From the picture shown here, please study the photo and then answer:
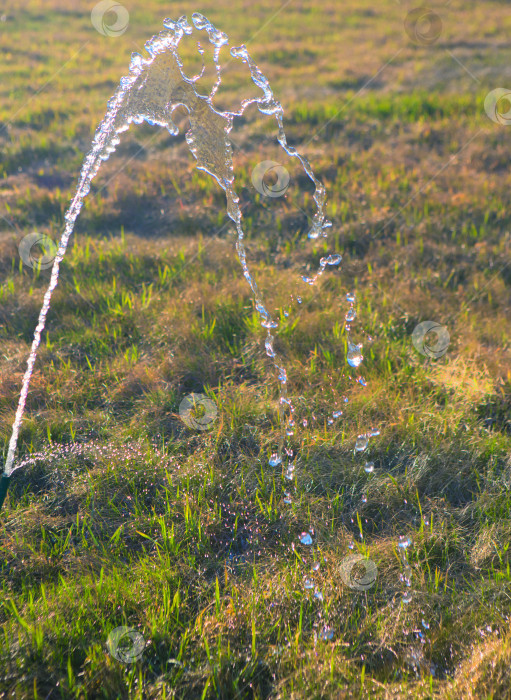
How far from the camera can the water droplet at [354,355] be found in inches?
116

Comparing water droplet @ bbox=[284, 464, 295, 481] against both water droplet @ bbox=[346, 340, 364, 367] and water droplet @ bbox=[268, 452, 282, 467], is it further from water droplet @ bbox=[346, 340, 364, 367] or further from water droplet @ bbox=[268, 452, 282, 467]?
water droplet @ bbox=[346, 340, 364, 367]

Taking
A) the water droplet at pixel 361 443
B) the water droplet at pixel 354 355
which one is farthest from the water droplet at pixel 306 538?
the water droplet at pixel 354 355

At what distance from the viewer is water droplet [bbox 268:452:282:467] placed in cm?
244

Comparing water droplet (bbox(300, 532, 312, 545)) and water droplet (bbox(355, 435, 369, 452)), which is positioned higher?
water droplet (bbox(355, 435, 369, 452))

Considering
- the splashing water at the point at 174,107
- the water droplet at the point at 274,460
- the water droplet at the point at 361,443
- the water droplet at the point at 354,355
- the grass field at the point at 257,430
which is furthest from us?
the water droplet at the point at 354,355

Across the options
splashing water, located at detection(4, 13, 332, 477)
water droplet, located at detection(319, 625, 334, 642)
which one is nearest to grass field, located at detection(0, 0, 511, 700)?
water droplet, located at detection(319, 625, 334, 642)

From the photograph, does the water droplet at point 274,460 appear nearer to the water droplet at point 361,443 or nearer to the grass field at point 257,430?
the grass field at point 257,430

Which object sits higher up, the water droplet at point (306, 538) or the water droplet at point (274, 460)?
the water droplet at point (274, 460)

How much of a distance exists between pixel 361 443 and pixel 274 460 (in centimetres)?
42

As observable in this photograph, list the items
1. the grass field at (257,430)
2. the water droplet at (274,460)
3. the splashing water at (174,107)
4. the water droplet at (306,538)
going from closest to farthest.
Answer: the grass field at (257,430) < the water droplet at (306,538) < the water droplet at (274,460) < the splashing water at (174,107)

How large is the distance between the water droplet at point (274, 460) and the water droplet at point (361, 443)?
37cm

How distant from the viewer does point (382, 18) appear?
11773 millimetres

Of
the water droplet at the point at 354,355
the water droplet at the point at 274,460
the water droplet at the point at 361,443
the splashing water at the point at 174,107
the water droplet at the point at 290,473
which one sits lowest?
the water droplet at the point at 290,473

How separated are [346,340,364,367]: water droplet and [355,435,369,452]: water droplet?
466 millimetres
